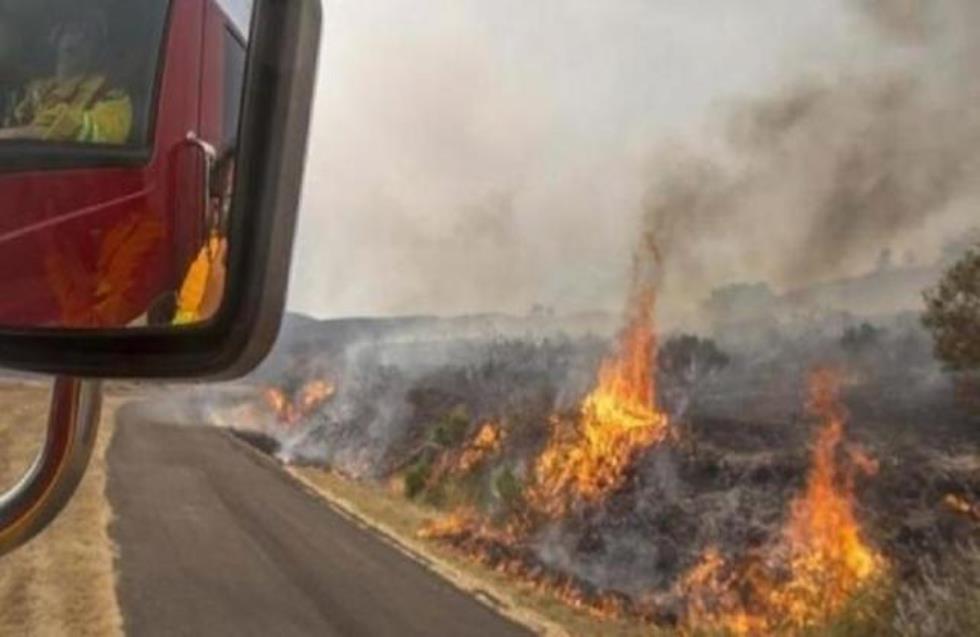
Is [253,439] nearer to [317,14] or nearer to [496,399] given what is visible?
[496,399]

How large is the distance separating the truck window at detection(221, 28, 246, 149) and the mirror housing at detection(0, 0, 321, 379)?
0.05 metres

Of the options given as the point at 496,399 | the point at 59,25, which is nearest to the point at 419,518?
the point at 496,399

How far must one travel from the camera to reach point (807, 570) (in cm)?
292

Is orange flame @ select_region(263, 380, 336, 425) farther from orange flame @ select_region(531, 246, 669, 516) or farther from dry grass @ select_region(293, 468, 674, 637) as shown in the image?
orange flame @ select_region(531, 246, 669, 516)

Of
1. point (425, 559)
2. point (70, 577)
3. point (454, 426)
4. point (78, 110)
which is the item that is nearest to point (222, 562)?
point (70, 577)

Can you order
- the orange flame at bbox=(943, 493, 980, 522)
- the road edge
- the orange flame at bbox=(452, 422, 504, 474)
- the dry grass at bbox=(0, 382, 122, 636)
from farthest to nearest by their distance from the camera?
the orange flame at bbox=(452, 422, 504, 474) → the orange flame at bbox=(943, 493, 980, 522) → the road edge → the dry grass at bbox=(0, 382, 122, 636)

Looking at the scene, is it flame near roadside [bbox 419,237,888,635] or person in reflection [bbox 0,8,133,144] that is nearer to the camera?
person in reflection [bbox 0,8,133,144]

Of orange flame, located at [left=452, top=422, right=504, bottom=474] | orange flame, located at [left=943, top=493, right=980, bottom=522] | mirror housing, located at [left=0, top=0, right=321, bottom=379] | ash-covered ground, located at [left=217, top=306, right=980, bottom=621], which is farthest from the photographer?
orange flame, located at [left=452, top=422, right=504, bottom=474]

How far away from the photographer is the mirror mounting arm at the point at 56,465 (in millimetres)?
746

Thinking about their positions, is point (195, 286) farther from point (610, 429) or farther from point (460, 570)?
point (610, 429)

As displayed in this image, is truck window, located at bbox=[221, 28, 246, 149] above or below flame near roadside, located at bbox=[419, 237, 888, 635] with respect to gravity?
above

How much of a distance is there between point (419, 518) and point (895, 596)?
1.33 m

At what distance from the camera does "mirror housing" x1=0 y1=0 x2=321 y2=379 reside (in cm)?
44

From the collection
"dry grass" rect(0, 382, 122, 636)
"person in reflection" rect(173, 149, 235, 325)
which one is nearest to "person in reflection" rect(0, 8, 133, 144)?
"person in reflection" rect(173, 149, 235, 325)
